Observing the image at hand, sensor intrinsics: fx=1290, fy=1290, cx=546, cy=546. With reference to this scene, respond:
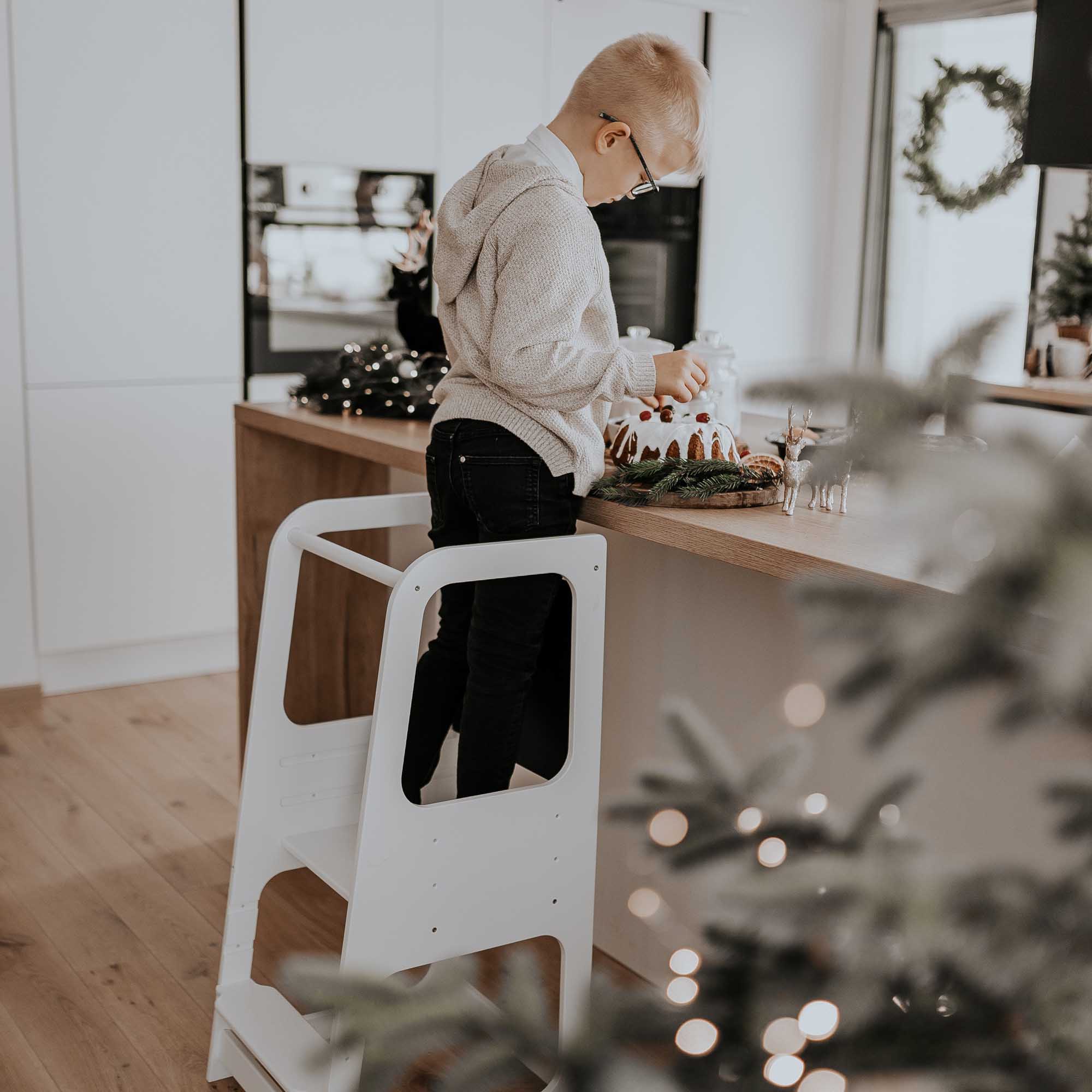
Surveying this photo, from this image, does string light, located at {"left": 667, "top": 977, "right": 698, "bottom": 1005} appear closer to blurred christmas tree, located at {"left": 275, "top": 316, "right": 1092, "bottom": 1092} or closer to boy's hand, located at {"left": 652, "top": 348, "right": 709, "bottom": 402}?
blurred christmas tree, located at {"left": 275, "top": 316, "right": 1092, "bottom": 1092}

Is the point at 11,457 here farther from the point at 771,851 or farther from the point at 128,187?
the point at 771,851

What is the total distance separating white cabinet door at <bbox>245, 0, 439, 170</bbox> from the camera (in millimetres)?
3521

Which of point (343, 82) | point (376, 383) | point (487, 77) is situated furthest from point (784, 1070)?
point (487, 77)

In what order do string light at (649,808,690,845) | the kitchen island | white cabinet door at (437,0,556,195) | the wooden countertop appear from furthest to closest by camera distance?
white cabinet door at (437,0,556,195)
the kitchen island
the wooden countertop
string light at (649,808,690,845)

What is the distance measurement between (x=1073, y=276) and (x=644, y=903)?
2701 mm

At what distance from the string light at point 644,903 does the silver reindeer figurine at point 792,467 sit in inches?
30.3

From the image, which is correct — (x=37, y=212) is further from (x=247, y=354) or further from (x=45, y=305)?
(x=247, y=354)

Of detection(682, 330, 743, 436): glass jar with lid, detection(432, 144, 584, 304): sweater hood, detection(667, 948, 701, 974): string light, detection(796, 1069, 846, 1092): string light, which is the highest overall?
detection(432, 144, 584, 304): sweater hood

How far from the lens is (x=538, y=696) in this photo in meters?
2.16

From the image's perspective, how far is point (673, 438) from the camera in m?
1.83

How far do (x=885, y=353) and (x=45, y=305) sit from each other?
3.09 m

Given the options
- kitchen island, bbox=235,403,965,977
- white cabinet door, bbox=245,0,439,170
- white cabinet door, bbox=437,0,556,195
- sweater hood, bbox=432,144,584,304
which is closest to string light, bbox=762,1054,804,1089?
kitchen island, bbox=235,403,965,977

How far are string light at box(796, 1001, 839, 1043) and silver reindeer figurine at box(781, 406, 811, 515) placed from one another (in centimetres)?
104

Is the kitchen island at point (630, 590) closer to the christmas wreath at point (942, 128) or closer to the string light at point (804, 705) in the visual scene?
the string light at point (804, 705)
